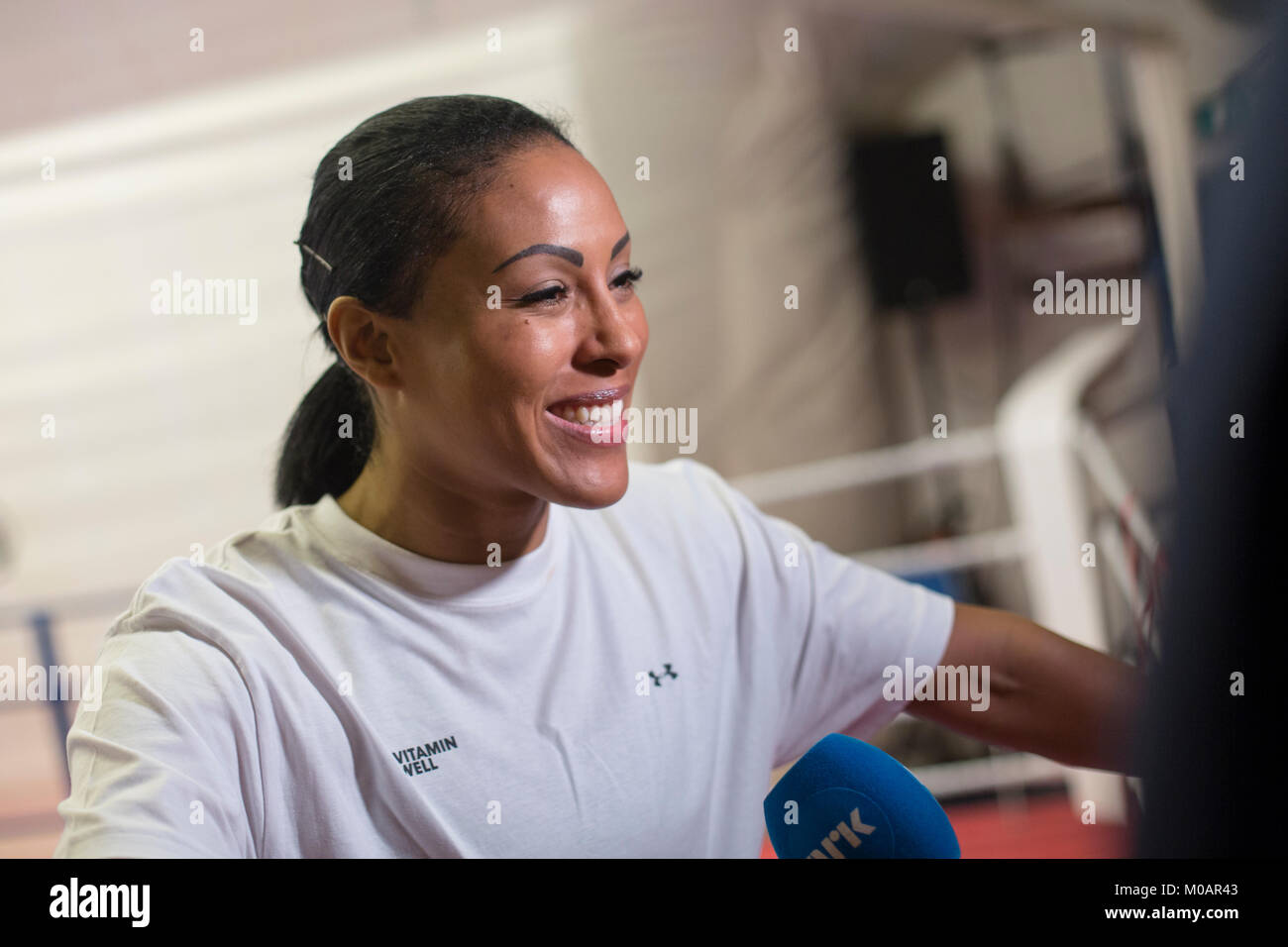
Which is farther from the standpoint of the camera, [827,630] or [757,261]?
[757,261]

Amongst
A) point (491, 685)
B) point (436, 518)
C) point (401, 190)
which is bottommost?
point (491, 685)

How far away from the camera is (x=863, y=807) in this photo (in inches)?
32.4

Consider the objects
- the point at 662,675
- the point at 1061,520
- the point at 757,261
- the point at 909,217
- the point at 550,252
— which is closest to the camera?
the point at 550,252

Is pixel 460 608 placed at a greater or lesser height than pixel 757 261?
lesser

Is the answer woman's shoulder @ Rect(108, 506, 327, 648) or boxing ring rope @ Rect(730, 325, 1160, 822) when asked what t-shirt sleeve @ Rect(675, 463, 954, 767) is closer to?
woman's shoulder @ Rect(108, 506, 327, 648)

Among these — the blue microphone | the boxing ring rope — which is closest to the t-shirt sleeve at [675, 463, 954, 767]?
the blue microphone

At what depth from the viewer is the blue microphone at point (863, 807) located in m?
0.82

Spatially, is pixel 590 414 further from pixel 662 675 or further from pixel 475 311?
pixel 662 675

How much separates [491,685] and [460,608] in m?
0.07

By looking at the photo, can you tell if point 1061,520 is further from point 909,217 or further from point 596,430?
point 596,430

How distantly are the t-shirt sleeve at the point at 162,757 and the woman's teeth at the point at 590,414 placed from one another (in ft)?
1.01

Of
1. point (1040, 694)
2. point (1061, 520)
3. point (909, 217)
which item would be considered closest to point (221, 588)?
point (1040, 694)

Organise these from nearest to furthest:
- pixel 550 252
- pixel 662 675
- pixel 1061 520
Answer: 1. pixel 550 252
2. pixel 662 675
3. pixel 1061 520
